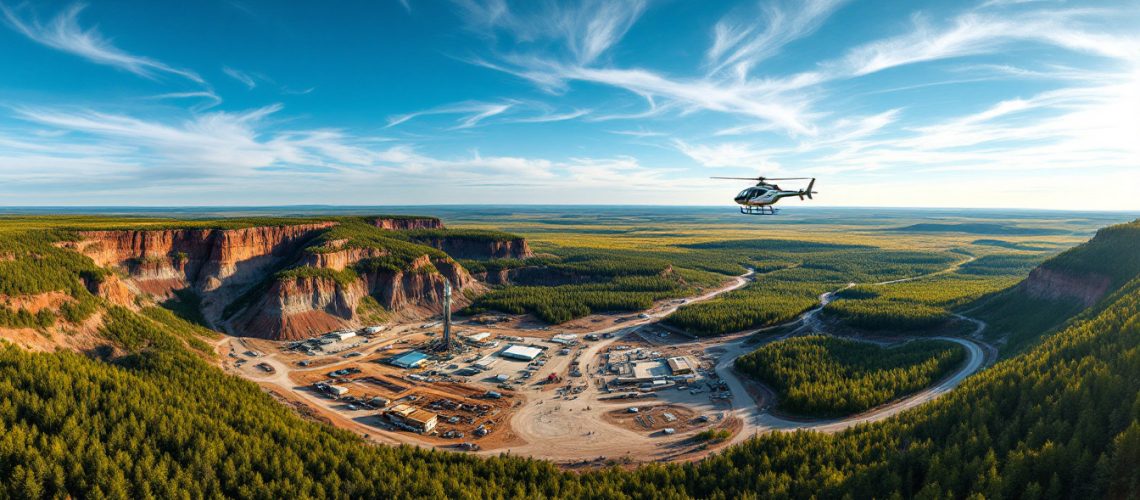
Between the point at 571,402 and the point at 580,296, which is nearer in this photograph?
the point at 571,402

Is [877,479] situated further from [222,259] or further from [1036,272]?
[222,259]

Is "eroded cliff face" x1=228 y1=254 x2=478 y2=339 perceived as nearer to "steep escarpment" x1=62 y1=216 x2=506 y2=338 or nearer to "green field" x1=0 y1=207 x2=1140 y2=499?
"steep escarpment" x1=62 y1=216 x2=506 y2=338

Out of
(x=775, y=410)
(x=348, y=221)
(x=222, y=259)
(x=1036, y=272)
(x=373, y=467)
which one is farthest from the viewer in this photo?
(x=348, y=221)

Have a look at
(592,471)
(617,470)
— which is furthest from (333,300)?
(617,470)

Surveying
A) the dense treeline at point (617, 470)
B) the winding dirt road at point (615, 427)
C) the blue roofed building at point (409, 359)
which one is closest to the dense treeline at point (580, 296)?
the blue roofed building at point (409, 359)

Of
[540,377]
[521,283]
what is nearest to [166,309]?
[540,377]

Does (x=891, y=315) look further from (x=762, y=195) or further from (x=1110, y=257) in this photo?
(x=762, y=195)
